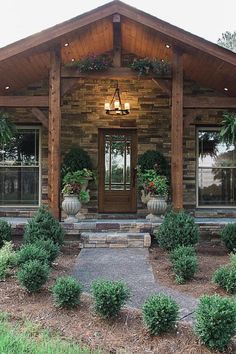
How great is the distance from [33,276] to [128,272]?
5.16ft

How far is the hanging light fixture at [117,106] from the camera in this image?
9164 mm

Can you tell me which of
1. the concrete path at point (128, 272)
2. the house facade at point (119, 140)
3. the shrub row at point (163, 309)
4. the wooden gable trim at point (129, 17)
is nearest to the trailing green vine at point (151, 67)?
the wooden gable trim at point (129, 17)

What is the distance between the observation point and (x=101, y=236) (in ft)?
24.3

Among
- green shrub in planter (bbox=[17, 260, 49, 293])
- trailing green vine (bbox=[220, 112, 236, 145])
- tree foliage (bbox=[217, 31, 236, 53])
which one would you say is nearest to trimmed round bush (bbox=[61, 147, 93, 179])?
trailing green vine (bbox=[220, 112, 236, 145])

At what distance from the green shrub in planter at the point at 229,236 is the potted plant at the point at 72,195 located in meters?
2.68

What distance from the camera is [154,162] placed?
29.3ft

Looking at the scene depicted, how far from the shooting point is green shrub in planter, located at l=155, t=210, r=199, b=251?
6652mm

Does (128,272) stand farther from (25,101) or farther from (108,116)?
(108,116)

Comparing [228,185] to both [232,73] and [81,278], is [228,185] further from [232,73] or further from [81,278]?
[81,278]

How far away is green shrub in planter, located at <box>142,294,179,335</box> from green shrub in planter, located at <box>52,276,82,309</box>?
0.81m

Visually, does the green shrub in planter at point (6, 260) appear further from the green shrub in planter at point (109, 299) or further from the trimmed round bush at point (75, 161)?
the trimmed round bush at point (75, 161)

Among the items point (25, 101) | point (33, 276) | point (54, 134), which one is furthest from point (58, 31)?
point (33, 276)

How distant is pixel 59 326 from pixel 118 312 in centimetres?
56

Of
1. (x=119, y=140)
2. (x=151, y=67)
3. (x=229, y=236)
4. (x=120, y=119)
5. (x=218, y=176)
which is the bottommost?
(x=229, y=236)
